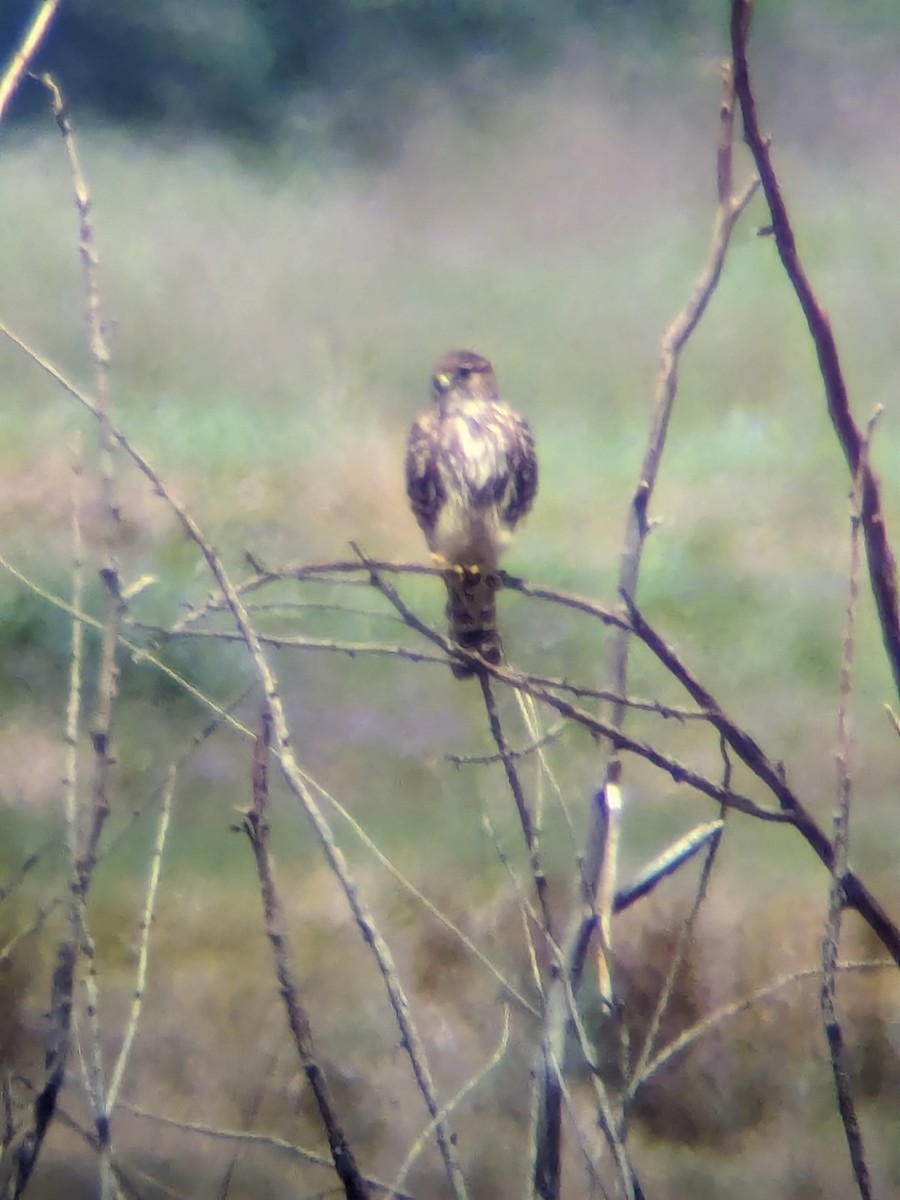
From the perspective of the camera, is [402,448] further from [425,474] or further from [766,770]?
[766,770]

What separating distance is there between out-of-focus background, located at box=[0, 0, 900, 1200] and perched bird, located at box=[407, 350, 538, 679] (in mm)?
68

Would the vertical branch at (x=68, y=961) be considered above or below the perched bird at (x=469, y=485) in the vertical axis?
below

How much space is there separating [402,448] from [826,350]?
0.76 metres

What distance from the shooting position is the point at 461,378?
60.2 inches

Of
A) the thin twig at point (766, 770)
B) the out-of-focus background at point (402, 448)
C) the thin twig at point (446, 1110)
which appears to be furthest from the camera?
the out-of-focus background at point (402, 448)

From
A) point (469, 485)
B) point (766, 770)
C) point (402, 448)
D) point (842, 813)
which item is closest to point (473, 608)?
point (469, 485)

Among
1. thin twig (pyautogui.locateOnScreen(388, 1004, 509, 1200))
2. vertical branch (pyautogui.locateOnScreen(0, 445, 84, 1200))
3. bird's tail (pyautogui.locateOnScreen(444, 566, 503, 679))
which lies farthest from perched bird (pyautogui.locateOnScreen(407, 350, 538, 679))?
vertical branch (pyautogui.locateOnScreen(0, 445, 84, 1200))

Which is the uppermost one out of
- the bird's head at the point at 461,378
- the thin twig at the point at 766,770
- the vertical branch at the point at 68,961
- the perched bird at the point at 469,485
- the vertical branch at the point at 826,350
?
the bird's head at the point at 461,378

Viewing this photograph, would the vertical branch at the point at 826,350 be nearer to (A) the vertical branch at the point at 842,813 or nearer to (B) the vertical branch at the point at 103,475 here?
(A) the vertical branch at the point at 842,813

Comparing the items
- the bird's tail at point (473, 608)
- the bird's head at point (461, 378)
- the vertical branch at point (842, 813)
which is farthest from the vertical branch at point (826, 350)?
the bird's head at point (461, 378)

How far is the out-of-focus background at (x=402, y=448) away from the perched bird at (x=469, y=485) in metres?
0.07

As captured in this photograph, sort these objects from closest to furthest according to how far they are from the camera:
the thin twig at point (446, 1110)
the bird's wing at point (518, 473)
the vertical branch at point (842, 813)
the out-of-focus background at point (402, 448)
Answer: the vertical branch at point (842, 813) < the thin twig at point (446, 1110) < the out-of-focus background at point (402, 448) < the bird's wing at point (518, 473)

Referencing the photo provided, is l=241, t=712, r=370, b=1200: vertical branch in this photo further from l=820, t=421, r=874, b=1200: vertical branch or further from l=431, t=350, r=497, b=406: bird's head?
l=431, t=350, r=497, b=406: bird's head

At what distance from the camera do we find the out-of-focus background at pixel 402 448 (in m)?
1.36
